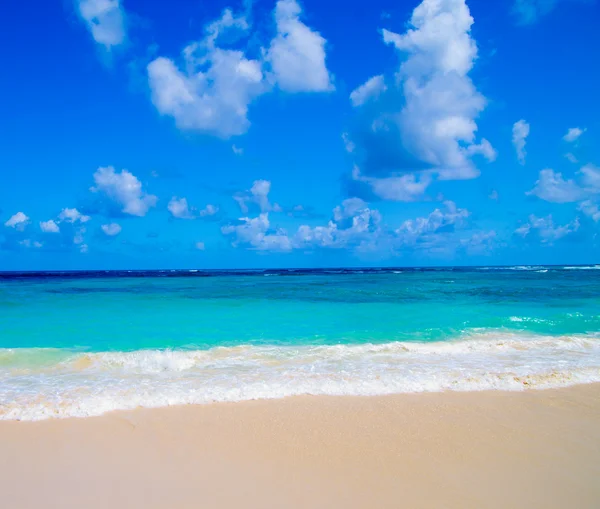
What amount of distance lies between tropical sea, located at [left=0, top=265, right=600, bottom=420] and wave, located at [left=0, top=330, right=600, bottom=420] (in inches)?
1.3

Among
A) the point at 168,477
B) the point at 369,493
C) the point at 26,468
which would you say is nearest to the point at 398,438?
the point at 369,493

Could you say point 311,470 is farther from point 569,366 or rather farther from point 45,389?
point 569,366

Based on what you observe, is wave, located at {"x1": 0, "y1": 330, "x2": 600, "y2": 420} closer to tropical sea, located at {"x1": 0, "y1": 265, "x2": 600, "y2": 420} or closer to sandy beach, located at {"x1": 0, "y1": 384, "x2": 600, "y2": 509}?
tropical sea, located at {"x1": 0, "y1": 265, "x2": 600, "y2": 420}

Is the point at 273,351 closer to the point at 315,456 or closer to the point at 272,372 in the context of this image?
the point at 272,372

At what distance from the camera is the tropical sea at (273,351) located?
6.99m

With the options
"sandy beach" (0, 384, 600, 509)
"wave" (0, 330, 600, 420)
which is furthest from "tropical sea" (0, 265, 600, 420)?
"sandy beach" (0, 384, 600, 509)

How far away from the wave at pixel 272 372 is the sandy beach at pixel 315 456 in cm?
55

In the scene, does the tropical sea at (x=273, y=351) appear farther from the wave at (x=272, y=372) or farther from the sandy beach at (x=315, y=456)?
the sandy beach at (x=315, y=456)

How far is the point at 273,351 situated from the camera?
10484 millimetres

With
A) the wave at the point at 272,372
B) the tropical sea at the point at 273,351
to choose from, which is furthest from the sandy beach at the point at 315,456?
the tropical sea at the point at 273,351

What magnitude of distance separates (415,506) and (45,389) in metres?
6.42

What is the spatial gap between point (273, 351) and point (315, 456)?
589 centimetres

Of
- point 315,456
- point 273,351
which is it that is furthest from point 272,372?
point 315,456

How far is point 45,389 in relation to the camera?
703 cm
